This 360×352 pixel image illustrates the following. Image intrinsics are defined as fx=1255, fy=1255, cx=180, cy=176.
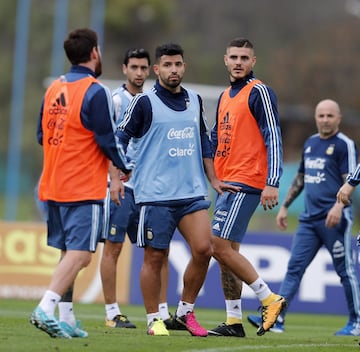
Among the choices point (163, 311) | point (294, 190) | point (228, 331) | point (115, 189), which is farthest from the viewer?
point (294, 190)

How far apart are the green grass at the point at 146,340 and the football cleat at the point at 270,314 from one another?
0.12 metres

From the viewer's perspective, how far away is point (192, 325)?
11.0 m

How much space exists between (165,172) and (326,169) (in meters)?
3.40

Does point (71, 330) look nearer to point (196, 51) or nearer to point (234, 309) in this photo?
point (234, 309)

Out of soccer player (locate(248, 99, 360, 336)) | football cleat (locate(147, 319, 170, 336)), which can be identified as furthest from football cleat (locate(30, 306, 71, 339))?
soccer player (locate(248, 99, 360, 336))

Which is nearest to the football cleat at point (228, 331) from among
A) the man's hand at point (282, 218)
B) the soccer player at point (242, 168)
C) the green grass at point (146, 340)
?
the soccer player at point (242, 168)

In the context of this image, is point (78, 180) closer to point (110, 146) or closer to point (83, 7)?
point (110, 146)

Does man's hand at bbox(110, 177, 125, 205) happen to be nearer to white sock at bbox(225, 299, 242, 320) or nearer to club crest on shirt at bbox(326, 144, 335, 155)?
white sock at bbox(225, 299, 242, 320)

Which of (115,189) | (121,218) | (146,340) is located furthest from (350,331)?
(115,189)

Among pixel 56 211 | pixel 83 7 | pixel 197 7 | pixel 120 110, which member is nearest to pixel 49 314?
pixel 56 211

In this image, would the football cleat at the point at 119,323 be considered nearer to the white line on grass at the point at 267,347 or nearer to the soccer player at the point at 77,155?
the white line on grass at the point at 267,347

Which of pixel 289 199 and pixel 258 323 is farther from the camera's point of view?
pixel 289 199

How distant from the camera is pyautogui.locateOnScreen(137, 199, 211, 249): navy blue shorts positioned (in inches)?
424

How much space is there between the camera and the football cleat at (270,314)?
1084 cm
